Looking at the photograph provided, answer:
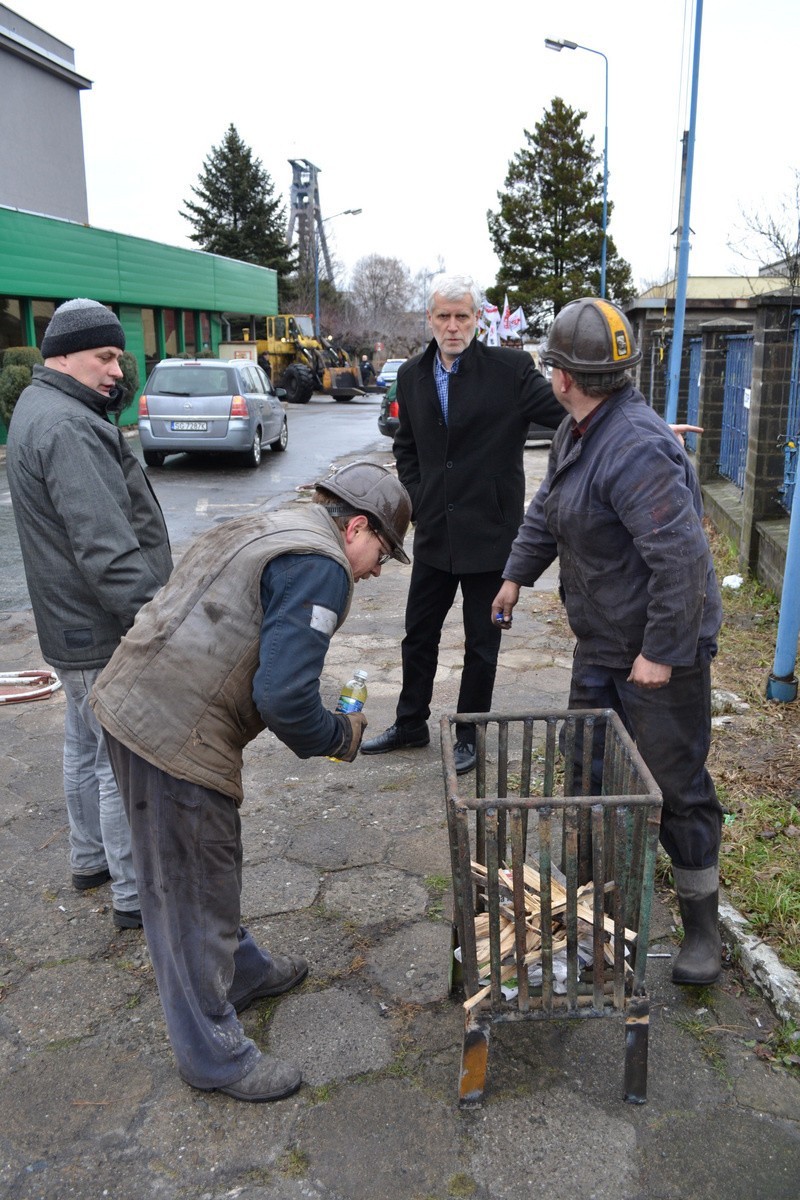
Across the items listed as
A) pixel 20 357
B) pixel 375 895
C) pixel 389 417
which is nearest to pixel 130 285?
pixel 20 357

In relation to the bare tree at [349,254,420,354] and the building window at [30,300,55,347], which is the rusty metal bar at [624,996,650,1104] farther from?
the bare tree at [349,254,420,354]

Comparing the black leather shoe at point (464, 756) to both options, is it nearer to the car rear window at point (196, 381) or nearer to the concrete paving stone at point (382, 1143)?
the concrete paving stone at point (382, 1143)

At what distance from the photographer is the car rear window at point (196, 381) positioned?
51.1 ft

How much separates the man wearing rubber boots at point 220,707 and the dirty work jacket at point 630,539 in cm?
58

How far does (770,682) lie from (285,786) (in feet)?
8.07

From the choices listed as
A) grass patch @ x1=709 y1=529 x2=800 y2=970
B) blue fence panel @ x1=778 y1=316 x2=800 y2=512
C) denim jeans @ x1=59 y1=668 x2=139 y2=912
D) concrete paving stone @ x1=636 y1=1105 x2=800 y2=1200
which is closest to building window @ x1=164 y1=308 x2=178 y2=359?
blue fence panel @ x1=778 y1=316 x2=800 y2=512

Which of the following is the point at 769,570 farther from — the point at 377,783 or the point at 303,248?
the point at 303,248

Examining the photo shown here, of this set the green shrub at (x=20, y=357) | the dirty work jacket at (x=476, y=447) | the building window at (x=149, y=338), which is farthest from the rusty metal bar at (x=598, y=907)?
the building window at (x=149, y=338)

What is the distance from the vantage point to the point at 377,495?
2340mm

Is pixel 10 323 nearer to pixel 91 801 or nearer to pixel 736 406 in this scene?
pixel 736 406

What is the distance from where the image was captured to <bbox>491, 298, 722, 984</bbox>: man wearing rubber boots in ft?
8.40

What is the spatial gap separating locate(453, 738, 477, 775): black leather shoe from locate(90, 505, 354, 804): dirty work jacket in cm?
196

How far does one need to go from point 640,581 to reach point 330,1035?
1.48 meters

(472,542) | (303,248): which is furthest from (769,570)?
(303,248)
